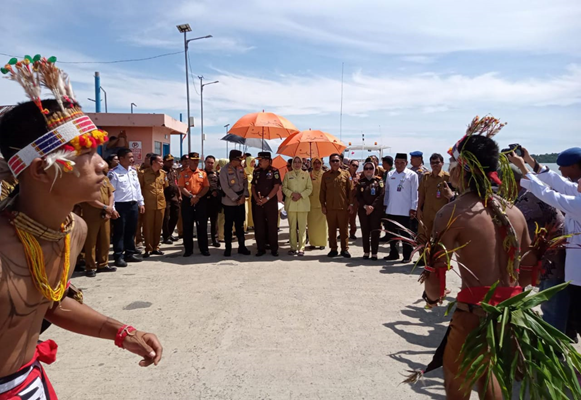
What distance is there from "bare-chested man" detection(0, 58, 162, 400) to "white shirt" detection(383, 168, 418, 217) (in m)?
6.98

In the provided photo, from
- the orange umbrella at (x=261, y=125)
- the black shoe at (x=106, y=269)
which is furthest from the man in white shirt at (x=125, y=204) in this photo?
the orange umbrella at (x=261, y=125)

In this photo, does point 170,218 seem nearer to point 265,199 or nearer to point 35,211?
point 265,199

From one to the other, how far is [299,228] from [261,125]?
7.58 ft

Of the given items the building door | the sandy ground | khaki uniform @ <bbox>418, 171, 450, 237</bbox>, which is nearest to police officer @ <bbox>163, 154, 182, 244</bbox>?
the sandy ground

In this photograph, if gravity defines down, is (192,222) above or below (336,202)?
below

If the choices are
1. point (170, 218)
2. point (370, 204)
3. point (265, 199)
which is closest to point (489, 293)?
point (370, 204)

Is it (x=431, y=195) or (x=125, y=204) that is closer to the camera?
(x=125, y=204)

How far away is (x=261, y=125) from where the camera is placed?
888 cm

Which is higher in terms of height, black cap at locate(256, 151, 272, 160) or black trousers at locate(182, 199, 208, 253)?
black cap at locate(256, 151, 272, 160)

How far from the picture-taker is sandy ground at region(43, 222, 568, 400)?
10.8ft

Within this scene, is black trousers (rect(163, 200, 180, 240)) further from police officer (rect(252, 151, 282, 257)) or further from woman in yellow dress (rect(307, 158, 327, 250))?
woman in yellow dress (rect(307, 158, 327, 250))

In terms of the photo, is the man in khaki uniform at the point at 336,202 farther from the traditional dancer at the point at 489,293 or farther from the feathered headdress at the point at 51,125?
the feathered headdress at the point at 51,125

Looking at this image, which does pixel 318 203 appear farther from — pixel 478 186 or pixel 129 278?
pixel 478 186

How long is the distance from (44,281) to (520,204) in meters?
3.76
